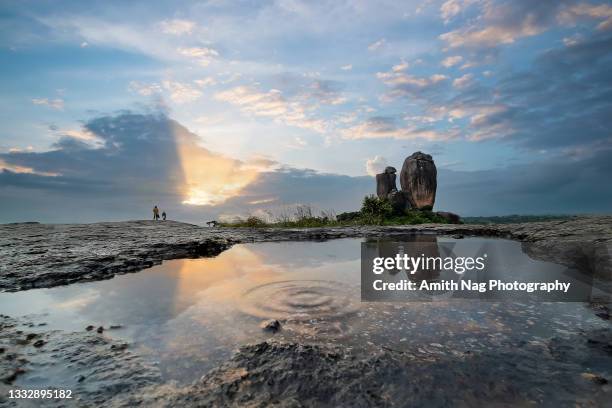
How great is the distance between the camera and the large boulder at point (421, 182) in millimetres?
35531

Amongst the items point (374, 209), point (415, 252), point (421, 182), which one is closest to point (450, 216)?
point (421, 182)

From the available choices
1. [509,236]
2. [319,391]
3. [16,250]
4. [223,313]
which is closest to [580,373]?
[319,391]

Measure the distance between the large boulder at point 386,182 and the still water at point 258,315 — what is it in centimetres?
3373

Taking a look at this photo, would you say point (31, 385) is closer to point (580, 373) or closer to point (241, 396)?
point (241, 396)

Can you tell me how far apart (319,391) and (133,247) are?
6.98 m

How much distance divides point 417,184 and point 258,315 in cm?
3441

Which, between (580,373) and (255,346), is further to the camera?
(255,346)

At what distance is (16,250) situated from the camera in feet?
23.6

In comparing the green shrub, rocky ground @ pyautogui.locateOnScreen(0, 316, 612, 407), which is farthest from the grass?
rocky ground @ pyautogui.locateOnScreen(0, 316, 612, 407)

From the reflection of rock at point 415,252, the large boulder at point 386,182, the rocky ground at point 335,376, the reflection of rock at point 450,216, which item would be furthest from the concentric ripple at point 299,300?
the large boulder at point 386,182

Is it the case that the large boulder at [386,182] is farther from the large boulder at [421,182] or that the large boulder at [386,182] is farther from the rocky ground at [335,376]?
→ the rocky ground at [335,376]

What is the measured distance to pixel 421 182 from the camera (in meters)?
35.7

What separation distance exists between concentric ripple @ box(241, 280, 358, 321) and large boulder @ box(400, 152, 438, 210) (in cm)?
3241

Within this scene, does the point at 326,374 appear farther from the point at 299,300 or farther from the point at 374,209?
the point at 374,209
